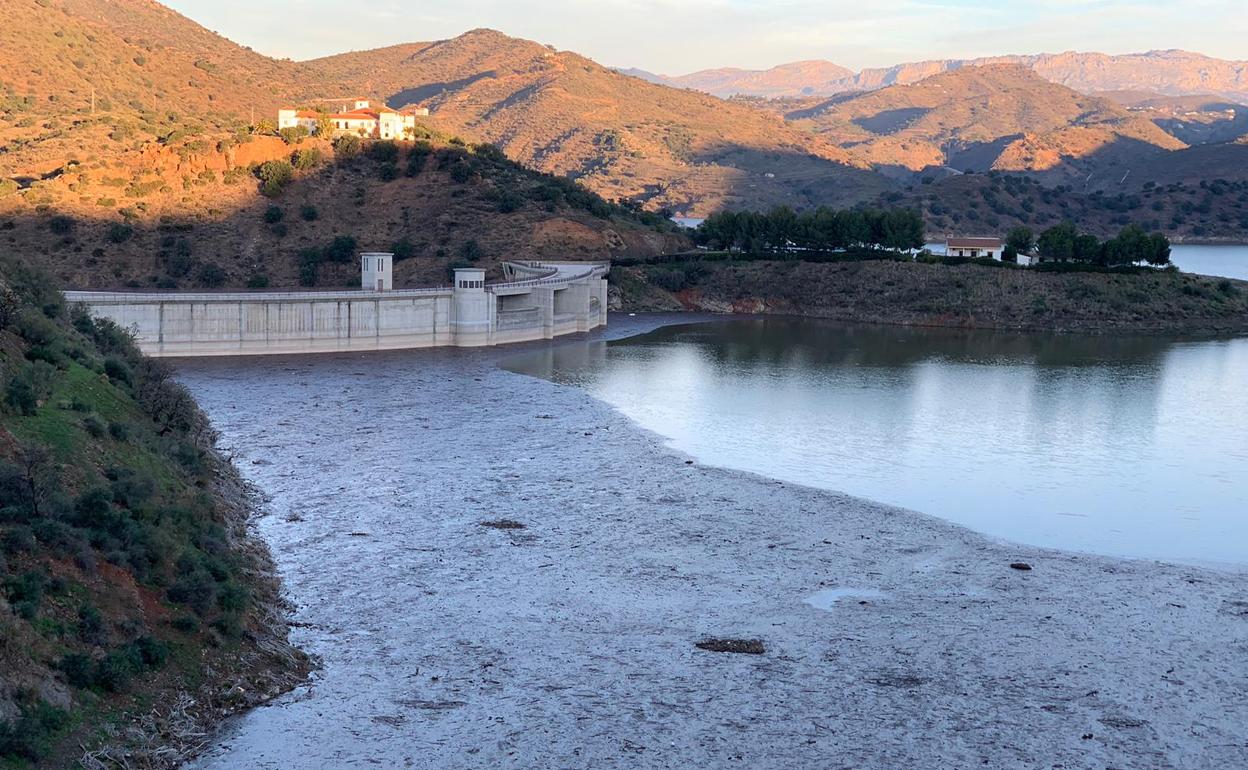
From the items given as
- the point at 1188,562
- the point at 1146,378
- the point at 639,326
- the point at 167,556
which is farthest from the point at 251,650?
the point at 639,326

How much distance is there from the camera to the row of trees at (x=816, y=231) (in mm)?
102375

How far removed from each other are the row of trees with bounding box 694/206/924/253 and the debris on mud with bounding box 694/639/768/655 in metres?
80.4

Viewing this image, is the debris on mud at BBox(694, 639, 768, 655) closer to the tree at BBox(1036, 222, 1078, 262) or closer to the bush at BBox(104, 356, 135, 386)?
the bush at BBox(104, 356, 135, 386)

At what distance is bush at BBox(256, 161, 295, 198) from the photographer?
322ft

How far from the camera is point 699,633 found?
2531 centimetres

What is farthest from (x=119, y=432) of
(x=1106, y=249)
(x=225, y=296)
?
(x=1106, y=249)

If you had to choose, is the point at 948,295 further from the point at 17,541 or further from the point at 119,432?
the point at 17,541

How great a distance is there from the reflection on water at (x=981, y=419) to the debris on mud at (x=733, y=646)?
450 inches

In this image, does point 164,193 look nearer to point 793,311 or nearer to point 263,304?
point 263,304

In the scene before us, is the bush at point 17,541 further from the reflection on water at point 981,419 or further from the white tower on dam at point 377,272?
the white tower on dam at point 377,272

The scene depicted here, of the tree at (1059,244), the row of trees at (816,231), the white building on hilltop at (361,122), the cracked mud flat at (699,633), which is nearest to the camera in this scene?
the cracked mud flat at (699,633)

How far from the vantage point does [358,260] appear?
93.0 meters

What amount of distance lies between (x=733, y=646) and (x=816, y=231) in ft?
268

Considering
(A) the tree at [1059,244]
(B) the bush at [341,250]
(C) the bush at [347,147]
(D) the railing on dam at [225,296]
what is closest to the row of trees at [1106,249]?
(A) the tree at [1059,244]
